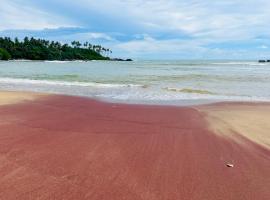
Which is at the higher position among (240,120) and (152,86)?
(240,120)

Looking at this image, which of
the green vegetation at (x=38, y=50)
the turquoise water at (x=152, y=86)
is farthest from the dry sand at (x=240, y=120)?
the green vegetation at (x=38, y=50)

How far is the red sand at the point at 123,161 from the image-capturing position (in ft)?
11.2

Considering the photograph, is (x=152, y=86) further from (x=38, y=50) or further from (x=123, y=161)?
(x=38, y=50)

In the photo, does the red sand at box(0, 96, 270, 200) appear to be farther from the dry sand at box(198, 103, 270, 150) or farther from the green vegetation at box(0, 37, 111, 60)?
the green vegetation at box(0, 37, 111, 60)

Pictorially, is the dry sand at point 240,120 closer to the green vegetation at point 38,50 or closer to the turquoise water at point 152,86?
the turquoise water at point 152,86

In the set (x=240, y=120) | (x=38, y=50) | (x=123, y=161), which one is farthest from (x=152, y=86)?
(x=38, y=50)

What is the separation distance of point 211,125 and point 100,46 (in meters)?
159

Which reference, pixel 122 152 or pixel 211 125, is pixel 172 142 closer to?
pixel 122 152

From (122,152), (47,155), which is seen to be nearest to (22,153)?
(47,155)

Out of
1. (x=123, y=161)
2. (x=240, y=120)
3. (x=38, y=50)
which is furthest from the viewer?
(x=38, y=50)

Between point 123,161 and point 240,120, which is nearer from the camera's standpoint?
point 123,161

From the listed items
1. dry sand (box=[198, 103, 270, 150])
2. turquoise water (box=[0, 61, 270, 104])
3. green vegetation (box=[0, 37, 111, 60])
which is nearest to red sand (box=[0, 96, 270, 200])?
dry sand (box=[198, 103, 270, 150])

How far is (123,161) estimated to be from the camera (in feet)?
14.4

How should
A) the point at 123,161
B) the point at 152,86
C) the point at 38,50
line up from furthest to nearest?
1. the point at 38,50
2. the point at 152,86
3. the point at 123,161
